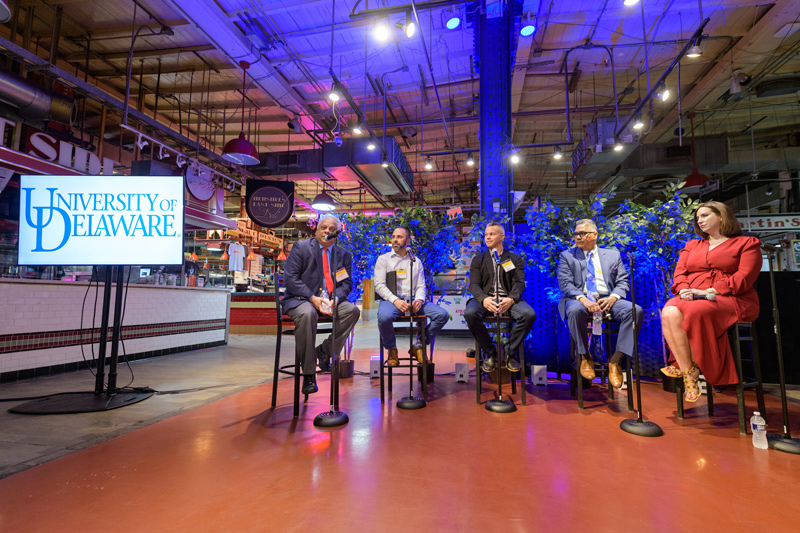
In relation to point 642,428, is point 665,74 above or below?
above

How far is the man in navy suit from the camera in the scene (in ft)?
9.48

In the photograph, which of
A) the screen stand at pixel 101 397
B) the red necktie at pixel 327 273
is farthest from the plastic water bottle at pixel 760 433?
the screen stand at pixel 101 397

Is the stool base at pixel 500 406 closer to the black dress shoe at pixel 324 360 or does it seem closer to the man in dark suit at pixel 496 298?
the man in dark suit at pixel 496 298

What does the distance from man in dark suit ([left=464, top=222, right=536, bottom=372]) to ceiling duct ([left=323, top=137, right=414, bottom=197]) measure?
4.94 m

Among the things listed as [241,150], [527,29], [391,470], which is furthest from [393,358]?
[241,150]

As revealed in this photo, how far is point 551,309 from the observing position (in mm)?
4066

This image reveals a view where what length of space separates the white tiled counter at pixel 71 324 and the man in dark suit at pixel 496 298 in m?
3.93

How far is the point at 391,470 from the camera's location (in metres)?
1.80

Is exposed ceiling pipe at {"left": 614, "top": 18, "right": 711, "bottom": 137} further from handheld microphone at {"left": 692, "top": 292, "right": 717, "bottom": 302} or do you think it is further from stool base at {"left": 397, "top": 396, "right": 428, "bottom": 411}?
stool base at {"left": 397, "top": 396, "right": 428, "bottom": 411}

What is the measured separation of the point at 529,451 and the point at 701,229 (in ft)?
6.64

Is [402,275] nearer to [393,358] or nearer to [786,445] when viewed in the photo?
[393,358]

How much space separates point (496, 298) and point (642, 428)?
4.11ft

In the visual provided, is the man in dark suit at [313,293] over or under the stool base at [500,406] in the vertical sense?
over

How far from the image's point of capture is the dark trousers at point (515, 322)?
10.0 feet
